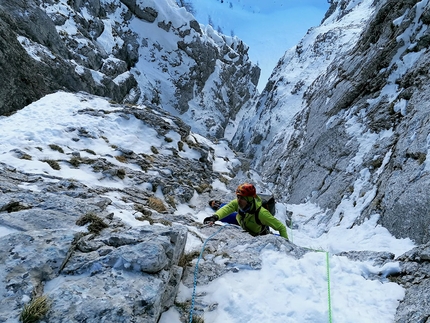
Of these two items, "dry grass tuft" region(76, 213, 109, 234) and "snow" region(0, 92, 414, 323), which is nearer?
"snow" region(0, 92, 414, 323)

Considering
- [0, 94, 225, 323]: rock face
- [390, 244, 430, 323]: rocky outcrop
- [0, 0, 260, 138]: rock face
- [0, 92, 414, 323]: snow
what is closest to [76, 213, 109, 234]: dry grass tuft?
[0, 94, 225, 323]: rock face

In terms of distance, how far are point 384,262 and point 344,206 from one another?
7720mm

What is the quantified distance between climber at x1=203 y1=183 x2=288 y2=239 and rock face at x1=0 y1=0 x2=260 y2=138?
1631 cm

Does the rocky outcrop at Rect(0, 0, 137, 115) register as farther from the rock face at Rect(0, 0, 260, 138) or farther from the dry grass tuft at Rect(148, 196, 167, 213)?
the dry grass tuft at Rect(148, 196, 167, 213)

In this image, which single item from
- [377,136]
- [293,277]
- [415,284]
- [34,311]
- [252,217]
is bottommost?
[34,311]

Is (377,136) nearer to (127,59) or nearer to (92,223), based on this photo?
(92,223)

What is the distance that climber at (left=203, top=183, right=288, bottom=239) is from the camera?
8.45m

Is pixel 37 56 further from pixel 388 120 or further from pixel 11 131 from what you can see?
pixel 388 120

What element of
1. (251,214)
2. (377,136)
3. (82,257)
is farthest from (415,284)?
(377,136)

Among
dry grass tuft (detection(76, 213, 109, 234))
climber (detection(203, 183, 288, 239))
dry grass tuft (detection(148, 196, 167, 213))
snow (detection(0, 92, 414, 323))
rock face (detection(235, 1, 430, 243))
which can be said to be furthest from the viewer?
dry grass tuft (detection(148, 196, 167, 213))

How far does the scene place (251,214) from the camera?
913 cm

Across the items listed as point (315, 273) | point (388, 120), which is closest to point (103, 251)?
point (315, 273)

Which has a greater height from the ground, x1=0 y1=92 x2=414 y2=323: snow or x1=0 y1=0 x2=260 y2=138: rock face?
x1=0 y1=0 x2=260 y2=138: rock face

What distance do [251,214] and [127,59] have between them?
6781 cm
